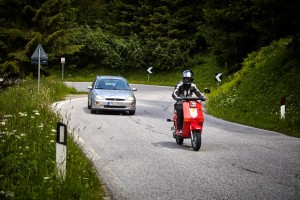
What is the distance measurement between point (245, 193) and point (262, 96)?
13.8 metres

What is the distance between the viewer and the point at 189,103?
1016 centimetres

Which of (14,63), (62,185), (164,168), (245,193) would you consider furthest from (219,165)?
(14,63)

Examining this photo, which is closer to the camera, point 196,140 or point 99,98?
point 196,140

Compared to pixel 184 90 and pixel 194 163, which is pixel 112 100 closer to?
pixel 184 90

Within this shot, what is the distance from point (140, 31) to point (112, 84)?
38.9 metres

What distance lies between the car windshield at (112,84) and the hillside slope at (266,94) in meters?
4.16

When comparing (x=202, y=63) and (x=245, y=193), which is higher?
(x=202, y=63)

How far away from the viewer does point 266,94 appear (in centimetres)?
1956

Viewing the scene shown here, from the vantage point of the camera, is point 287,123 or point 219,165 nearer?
point 219,165

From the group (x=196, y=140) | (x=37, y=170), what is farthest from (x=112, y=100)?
(x=37, y=170)

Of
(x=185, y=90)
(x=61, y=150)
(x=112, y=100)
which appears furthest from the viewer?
(x=112, y=100)

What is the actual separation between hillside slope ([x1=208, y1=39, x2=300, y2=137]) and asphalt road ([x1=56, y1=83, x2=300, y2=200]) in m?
2.07

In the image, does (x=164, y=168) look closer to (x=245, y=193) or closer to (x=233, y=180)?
(x=233, y=180)

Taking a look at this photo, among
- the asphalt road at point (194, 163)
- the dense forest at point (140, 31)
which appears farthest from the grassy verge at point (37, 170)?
the dense forest at point (140, 31)
